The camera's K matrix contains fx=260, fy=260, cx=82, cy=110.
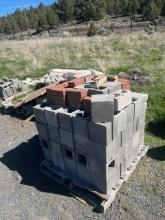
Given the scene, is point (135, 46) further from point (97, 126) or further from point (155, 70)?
point (97, 126)

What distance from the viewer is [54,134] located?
16.3 feet

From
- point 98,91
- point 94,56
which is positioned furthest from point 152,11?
point 98,91

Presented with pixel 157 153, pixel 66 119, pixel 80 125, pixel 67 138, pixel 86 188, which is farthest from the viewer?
pixel 157 153

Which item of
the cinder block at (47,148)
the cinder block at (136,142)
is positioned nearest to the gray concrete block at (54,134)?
the cinder block at (47,148)

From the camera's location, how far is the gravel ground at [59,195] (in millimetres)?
4617

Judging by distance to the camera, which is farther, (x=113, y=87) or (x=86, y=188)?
(x=113, y=87)

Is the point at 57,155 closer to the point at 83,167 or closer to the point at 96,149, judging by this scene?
the point at 83,167

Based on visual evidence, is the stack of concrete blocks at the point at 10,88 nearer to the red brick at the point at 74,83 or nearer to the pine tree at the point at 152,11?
the red brick at the point at 74,83

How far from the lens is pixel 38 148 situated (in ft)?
21.9

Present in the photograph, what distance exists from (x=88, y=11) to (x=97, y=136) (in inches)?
1949

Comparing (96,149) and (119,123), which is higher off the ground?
(119,123)

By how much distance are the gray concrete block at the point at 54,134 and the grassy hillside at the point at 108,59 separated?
291 cm

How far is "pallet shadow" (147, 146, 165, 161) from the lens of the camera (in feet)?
19.0

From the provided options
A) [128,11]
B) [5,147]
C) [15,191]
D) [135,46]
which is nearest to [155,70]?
[135,46]
